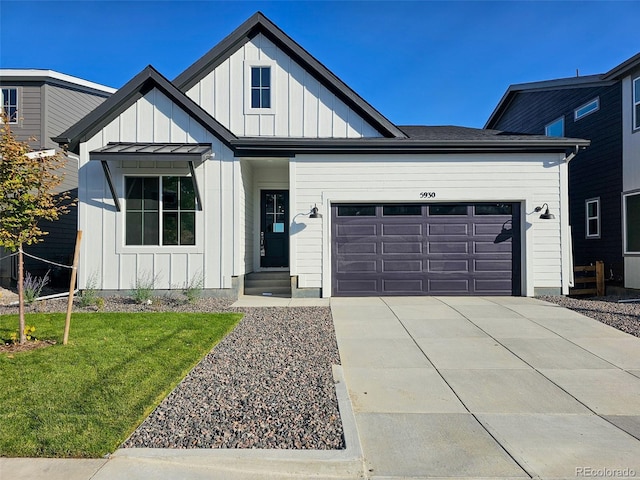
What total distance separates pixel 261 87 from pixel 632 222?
10.7 m

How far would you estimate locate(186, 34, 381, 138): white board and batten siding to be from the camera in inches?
397

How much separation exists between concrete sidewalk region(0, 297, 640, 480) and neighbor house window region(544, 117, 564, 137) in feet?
33.4

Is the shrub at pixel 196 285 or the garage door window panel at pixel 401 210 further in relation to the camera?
the garage door window panel at pixel 401 210

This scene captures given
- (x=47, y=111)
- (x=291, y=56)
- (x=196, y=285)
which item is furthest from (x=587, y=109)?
(x=47, y=111)

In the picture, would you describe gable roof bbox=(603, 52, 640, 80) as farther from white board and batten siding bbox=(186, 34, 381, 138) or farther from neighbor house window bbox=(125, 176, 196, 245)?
neighbor house window bbox=(125, 176, 196, 245)

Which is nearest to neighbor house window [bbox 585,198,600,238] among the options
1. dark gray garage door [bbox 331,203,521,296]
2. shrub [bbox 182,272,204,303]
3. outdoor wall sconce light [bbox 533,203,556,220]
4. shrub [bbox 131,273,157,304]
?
outdoor wall sconce light [bbox 533,203,556,220]

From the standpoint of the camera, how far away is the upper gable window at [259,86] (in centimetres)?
1015

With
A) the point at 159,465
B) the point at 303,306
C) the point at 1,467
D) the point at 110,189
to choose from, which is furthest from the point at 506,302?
the point at 110,189

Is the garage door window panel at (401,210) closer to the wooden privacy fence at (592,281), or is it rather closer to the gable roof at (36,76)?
the wooden privacy fence at (592,281)

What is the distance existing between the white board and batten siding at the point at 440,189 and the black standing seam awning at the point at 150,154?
2.34 m

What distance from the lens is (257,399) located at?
3.80m

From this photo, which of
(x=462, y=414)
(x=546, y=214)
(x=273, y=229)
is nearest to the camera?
(x=462, y=414)

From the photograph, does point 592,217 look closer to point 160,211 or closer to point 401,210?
point 401,210

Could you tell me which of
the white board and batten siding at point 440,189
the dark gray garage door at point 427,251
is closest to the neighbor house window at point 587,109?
the white board and batten siding at point 440,189
